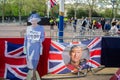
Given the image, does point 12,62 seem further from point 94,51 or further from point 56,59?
point 94,51

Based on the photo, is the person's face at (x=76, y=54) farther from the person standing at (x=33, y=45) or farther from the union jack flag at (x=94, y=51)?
the person standing at (x=33, y=45)

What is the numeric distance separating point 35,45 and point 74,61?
1.58 m

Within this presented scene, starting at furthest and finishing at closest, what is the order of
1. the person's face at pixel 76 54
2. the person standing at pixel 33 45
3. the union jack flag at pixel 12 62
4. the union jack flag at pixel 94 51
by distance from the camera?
the union jack flag at pixel 94 51
the person's face at pixel 76 54
the union jack flag at pixel 12 62
the person standing at pixel 33 45

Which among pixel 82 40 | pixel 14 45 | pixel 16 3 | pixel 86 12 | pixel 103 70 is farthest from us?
pixel 16 3

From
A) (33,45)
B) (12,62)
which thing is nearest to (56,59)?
(33,45)

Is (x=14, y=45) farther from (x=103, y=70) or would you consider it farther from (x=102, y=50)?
(x=103, y=70)

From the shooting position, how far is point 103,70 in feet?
38.9

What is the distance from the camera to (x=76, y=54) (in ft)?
33.0

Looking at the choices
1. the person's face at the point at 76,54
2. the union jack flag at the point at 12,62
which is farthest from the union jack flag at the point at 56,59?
the union jack flag at the point at 12,62

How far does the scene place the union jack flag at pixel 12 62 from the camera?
9648 millimetres

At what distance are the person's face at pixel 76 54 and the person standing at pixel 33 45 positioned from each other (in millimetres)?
1215

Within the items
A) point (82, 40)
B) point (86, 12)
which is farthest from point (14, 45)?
point (86, 12)

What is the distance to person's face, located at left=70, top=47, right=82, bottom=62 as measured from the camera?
10.0 metres

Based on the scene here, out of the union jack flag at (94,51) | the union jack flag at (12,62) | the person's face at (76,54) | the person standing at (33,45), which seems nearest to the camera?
the person standing at (33,45)
